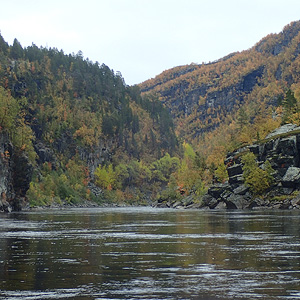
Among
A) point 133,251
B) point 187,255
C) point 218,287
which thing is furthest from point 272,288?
point 133,251

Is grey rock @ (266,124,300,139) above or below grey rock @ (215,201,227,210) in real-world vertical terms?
above

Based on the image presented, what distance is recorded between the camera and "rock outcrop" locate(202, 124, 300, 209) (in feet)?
465

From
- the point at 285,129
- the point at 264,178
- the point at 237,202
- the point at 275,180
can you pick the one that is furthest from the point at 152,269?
the point at 285,129

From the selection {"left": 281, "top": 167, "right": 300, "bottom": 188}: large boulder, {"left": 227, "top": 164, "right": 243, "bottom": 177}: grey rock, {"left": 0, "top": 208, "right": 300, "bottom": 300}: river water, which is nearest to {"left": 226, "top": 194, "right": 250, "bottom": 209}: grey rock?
{"left": 227, "top": 164, "right": 243, "bottom": 177}: grey rock

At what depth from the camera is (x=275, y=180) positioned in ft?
496

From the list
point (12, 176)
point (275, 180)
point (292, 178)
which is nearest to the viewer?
point (292, 178)

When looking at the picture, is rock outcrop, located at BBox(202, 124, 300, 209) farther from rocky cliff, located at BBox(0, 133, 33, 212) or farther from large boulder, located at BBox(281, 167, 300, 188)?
rocky cliff, located at BBox(0, 133, 33, 212)

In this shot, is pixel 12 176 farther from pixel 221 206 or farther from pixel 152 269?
pixel 152 269

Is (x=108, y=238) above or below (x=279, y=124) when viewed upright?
below

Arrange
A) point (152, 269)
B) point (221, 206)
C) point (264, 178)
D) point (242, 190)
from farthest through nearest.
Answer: point (221, 206), point (242, 190), point (264, 178), point (152, 269)

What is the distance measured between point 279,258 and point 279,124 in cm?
16178

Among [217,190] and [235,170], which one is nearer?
[217,190]

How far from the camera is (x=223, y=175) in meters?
180

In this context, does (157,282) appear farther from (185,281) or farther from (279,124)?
(279,124)
